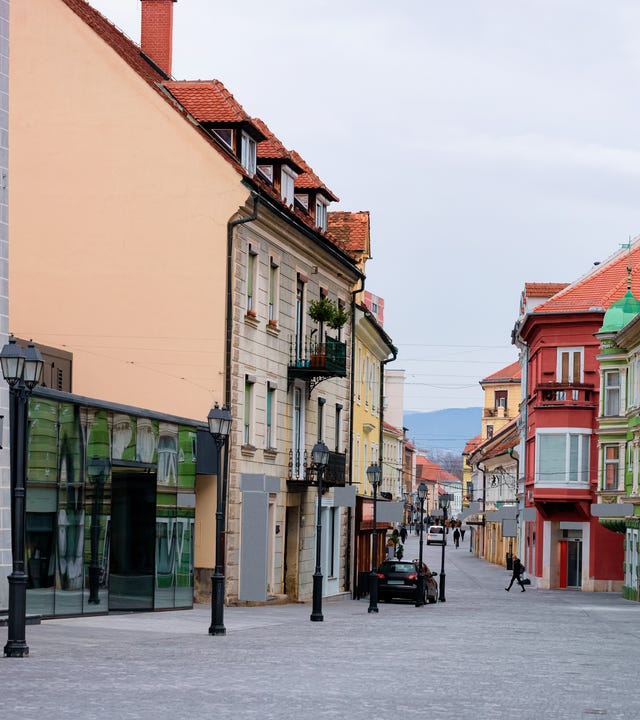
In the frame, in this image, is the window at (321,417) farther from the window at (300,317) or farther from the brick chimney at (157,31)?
the brick chimney at (157,31)

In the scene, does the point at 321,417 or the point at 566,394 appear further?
the point at 566,394

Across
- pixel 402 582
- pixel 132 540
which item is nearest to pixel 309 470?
pixel 402 582

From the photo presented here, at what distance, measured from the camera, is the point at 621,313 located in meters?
59.1

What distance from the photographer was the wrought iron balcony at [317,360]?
1592 inches

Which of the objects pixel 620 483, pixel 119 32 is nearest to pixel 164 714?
pixel 119 32

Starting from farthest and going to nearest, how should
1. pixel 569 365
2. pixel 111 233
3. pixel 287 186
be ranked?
pixel 569 365 → pixel 287 186 → pixel 111 233

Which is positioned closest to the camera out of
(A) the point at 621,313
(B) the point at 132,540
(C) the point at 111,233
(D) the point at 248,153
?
(B) the point at 132,540

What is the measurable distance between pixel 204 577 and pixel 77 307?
276 inches

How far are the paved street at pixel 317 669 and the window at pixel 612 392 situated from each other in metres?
29.3

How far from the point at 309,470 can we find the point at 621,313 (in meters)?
22.2

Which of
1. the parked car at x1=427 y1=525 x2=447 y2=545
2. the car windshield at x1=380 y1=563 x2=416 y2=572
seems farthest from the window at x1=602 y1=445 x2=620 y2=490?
the parked car at x1=427 y1=525 x2=447 y2=545

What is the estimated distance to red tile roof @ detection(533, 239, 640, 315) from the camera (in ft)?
211

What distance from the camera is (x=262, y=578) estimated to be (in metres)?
36.3

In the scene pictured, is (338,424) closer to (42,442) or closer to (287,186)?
(287,186)
